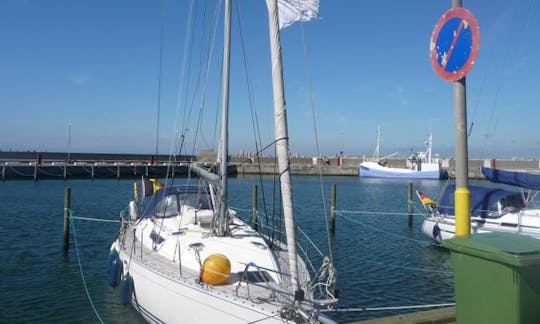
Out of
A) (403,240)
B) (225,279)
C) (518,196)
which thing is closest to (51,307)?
(225,279)

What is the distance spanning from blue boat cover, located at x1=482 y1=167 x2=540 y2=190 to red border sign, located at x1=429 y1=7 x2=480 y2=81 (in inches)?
549

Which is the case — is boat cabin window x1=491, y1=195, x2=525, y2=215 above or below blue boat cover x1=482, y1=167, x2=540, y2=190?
below

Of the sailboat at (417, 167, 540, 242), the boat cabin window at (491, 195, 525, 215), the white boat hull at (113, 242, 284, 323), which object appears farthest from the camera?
the boat cabin window at (491, 195, 525, 215)

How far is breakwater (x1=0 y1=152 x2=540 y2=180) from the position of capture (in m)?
61.4

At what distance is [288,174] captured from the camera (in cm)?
643

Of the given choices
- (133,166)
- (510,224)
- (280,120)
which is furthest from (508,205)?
(133,166)

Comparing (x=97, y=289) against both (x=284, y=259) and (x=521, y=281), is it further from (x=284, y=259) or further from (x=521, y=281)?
(x=521, y=281)

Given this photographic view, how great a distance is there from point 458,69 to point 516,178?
1423 centimetres

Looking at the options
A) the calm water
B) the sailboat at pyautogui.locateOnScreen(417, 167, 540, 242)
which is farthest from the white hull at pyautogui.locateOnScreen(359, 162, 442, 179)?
the sailboat at pyautogui.locateOnScreen(417, 167, 540, 242)

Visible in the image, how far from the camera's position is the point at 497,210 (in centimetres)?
1873

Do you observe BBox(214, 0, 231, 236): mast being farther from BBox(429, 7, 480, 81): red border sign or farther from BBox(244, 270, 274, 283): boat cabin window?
BBox(429, 7, 480, 81): red border sign

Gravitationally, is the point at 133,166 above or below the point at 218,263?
above

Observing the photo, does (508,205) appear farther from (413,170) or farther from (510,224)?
(413,170)

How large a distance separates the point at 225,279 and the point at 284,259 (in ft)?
6.76
